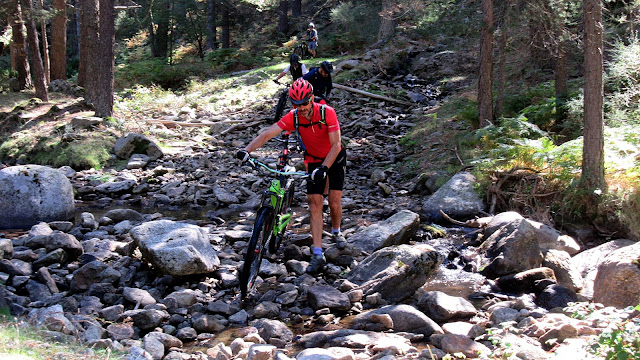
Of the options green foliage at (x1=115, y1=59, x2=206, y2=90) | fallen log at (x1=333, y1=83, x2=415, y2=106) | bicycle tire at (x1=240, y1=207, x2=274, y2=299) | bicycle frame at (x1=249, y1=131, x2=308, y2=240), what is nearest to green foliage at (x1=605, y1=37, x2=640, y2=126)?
bicycle frame at (x1=249, y1=131, x2=308, y2=240)

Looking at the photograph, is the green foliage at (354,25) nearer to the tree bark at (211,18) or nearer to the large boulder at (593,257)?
the tree bark at (211,18)

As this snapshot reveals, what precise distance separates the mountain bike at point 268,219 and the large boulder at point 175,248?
2.23 feet

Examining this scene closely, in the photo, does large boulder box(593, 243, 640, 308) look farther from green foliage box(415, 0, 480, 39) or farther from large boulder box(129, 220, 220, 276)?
green foliage box(415, 0, 480, 39)

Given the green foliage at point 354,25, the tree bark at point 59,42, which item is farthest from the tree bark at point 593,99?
the green foliage at point 354,25

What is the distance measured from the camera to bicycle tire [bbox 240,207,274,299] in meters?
6.16

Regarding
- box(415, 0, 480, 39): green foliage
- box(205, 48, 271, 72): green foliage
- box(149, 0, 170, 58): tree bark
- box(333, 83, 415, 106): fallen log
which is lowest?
box(333, 83, 415, 106): fallen log

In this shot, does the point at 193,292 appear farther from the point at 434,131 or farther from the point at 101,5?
the point at 101,5

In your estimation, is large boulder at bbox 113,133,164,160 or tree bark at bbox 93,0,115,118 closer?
large boulder at bbox 113,133,164,160

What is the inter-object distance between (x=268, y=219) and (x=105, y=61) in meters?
12.4

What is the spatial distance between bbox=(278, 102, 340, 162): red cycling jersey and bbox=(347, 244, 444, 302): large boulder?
157cm

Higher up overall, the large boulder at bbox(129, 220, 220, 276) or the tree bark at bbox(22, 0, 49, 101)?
the tree bark at bbox(22, 0, 49, 101)

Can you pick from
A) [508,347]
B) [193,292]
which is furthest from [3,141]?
[508,347]

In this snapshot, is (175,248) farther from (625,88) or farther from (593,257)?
(625,88)

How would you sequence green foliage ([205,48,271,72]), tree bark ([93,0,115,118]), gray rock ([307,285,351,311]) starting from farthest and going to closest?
green foliage ([205,48,271,72]) < tree bark ([93,0,115,118]) < gray rock ([307,285,351,311])
